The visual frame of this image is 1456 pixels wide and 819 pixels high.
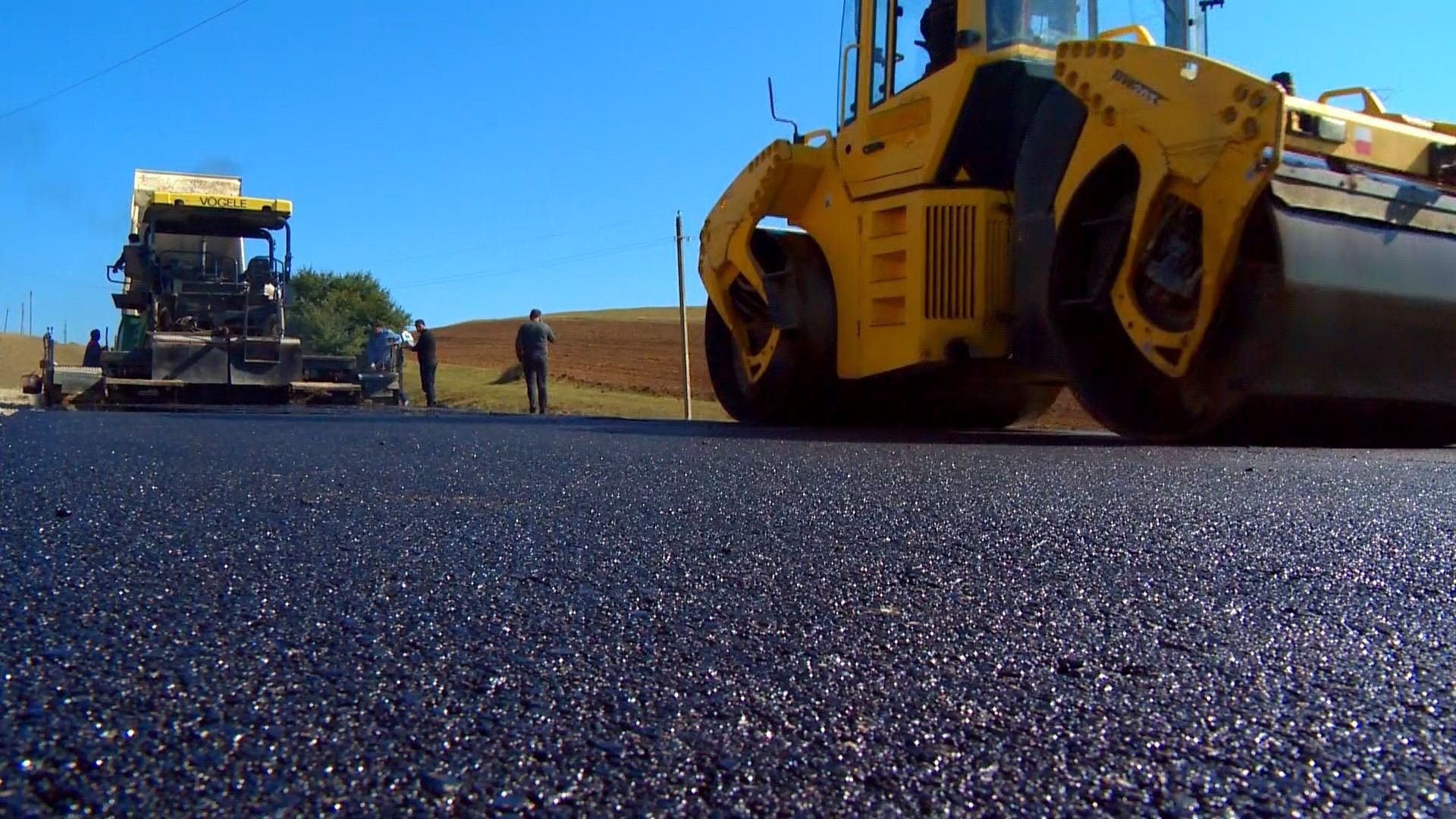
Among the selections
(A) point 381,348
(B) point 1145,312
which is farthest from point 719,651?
(A) point 381,348

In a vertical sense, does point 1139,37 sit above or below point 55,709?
above

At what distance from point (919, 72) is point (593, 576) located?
19.0 ft

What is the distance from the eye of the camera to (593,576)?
2.10 metres

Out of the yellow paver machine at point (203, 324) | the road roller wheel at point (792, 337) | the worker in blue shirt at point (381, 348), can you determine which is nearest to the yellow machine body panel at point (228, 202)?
the yellow paver machine at point (203, 324)

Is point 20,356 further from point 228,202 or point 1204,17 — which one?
point 1204,17

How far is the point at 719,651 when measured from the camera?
160 cm

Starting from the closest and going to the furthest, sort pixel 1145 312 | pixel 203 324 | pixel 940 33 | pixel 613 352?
pixel 1145 312 → pixel 940 33 → pixel 203 324 → pixel 613 352

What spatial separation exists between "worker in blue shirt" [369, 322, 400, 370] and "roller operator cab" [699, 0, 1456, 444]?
8.54 m

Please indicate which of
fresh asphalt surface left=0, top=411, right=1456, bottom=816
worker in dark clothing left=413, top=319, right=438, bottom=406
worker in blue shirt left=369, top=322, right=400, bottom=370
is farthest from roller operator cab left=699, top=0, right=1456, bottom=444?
worker in dark clothing left=413, top=319, right=438, bottom=406

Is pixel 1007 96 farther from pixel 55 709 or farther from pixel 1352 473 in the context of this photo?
pixel 55 709

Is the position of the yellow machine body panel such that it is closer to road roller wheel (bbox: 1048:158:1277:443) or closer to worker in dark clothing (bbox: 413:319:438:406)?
worker in dark clothing (bbox: 413:319:438:406)

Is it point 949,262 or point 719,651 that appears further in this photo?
point 949,262

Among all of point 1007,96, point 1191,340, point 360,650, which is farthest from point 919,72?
point 360,650

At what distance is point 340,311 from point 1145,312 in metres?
26.4
